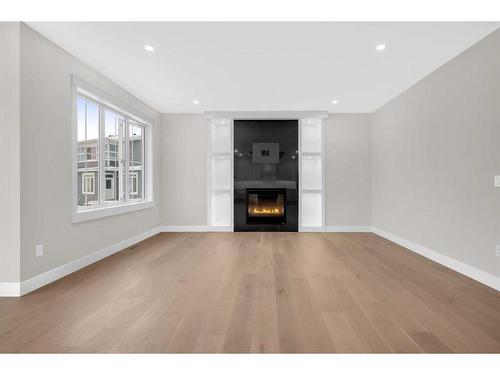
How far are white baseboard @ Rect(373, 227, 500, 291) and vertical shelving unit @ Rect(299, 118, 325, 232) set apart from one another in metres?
1.58

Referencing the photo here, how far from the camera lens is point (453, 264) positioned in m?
3.32

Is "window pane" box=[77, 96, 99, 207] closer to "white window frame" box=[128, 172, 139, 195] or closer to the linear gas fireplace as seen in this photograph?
"white window frame" box=[128, 172, 139, 195]

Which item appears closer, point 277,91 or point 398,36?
point 398,36

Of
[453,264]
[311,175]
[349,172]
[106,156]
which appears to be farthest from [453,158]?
[106,156]

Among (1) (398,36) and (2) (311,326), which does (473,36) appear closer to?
(1) (398,36)

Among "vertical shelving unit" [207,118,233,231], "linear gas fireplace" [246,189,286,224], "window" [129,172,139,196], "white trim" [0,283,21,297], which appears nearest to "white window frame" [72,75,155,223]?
"window" [129,172,139,196]

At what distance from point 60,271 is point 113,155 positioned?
6.48 feet

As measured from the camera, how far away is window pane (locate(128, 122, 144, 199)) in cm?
492

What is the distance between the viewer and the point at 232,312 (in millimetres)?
2166

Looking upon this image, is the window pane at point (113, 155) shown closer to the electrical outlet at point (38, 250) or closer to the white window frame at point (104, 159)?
the white window frame at point (104, 159)

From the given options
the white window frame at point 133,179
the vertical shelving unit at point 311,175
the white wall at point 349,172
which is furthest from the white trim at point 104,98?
the white wall at point 349,172

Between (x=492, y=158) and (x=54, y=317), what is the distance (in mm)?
Answer: 4265

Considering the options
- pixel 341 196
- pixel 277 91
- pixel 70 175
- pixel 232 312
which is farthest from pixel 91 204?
pixel 341 196

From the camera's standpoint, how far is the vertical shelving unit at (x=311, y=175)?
5.93 metres
